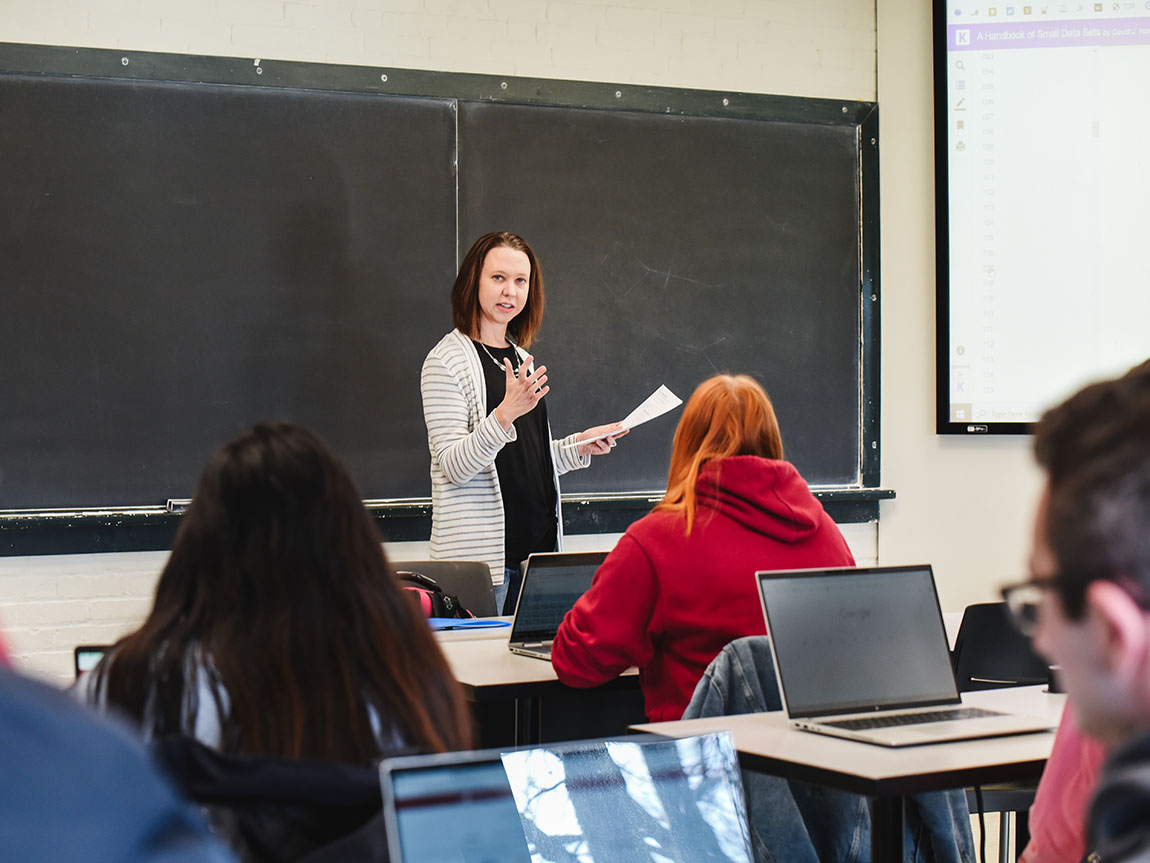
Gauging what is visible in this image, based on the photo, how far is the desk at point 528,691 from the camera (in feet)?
8.20

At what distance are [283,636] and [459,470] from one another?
2.32 m

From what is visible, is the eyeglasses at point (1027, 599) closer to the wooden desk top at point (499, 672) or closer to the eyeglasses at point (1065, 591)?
the eyeglasses at point (1065, 591)

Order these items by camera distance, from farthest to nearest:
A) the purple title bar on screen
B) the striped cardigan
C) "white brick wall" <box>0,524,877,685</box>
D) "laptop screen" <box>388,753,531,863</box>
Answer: the purple title bar on screen, "white brick wall" <box>0,524,877,685</box>, the striped cardigan, "laptop screen" <box>388,753,531,863</box>

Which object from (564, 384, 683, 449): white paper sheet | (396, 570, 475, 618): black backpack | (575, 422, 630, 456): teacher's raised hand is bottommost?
(396, 570, 475, 618): black backpack

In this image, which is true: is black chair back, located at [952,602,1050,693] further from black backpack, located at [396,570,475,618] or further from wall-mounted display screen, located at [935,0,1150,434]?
wall-mounted display screen, located at [935,0,1150,434]

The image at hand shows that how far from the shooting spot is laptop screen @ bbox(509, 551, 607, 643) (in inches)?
115

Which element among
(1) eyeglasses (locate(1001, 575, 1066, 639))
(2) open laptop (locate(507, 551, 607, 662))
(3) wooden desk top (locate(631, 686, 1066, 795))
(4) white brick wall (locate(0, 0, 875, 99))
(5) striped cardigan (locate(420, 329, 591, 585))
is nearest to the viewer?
(1) eyeglasses (locate(1001, 575, 1066, 639))

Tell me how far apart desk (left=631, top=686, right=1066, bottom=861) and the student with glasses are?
104 centimetres

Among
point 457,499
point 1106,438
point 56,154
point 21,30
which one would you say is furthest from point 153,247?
point 1106,438

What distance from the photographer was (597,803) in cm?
156

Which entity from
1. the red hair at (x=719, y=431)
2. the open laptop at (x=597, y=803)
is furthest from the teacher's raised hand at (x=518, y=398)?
the open laptop at (x=597, y=803)

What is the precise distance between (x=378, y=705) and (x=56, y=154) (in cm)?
322

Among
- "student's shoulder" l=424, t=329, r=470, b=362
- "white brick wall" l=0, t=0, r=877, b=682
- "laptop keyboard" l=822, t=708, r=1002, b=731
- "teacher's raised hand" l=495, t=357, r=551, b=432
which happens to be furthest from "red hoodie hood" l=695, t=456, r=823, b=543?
"white brick wall" l=0, t=0, r=877, b=682

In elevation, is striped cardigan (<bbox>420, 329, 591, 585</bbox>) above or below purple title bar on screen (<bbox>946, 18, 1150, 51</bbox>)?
below
